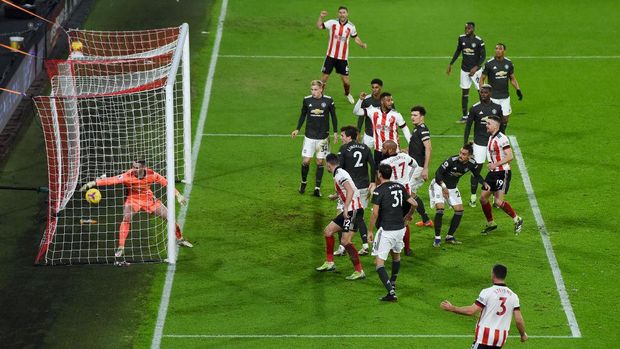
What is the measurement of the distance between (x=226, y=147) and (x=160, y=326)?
28.0ft

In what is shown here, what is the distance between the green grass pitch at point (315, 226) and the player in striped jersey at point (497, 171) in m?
0.44

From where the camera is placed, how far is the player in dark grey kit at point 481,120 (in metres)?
23.2

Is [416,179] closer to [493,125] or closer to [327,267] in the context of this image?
[493,125]

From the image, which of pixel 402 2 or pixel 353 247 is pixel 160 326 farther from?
pixel 402 2

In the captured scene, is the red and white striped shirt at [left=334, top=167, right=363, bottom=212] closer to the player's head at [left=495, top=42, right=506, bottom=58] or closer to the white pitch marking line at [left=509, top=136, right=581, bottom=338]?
the white pitch marking line at [left=509, top=136, right=581, bottom=338]

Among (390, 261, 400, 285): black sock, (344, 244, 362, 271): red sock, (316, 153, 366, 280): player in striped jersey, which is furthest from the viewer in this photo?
(344, 244, 362, 271): red sock

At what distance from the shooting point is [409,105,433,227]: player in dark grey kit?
2175 cm

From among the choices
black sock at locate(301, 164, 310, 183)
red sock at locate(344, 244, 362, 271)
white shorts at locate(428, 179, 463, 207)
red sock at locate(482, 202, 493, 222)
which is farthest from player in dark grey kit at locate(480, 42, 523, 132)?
red sock at locate(344, 244, 362, 271)

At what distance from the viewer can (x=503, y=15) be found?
120 ft

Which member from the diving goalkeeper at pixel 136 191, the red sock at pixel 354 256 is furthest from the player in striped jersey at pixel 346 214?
the diving goalkeeper at pixel 136 191

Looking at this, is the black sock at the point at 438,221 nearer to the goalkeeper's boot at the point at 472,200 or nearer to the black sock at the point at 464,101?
the goalkeeper's boot at the point at 472,200

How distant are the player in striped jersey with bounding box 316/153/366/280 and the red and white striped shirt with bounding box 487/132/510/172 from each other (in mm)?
2894

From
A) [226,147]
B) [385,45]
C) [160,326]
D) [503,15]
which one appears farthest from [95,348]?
[503,15]

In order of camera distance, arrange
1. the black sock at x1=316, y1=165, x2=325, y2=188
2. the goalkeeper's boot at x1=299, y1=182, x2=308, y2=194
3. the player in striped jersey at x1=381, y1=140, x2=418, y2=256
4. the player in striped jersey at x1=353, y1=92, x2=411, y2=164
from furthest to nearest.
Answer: the goalkeeper's boot at x1=299, y1=182, x2=308, y2=194 → the black sock at x1=316, y1=165, x2=325, y2=188 → the player in striped jersey at x1=353, y1=92, x2=411, y2=164 → the player in striped jersey at x1=381, y1=140, x2=418, y2=256
